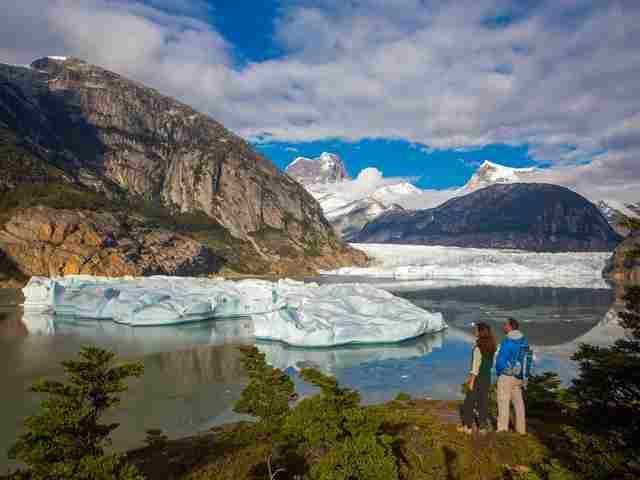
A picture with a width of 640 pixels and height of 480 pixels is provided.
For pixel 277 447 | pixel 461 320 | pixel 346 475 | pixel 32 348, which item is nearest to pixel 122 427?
pixel 277 447

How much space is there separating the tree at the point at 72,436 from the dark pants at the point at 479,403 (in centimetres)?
526

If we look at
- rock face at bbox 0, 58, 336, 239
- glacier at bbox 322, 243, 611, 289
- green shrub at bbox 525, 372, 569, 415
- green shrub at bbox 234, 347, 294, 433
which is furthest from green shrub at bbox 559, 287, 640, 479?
rock face at bbox 0, 58, 336, 239

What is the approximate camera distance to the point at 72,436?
17.4ft

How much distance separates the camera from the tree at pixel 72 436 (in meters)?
4.83

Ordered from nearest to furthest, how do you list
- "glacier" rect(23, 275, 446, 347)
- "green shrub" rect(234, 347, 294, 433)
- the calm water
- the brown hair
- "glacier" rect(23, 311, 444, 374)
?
the brown hair → "green shrub" rect(234, 347, 294, 433) → the calm water → "glacier" rect(23, 311, 444, 374) → "glacier" rect(23, 275, 446, 347)

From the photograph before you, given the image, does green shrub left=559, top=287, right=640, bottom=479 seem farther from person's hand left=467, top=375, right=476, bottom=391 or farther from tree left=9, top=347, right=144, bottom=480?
tree left=9, top=347, right=144, bottom=480

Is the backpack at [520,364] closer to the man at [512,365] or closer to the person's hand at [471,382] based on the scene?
the man at [512,365]

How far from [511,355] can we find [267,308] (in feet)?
93.2

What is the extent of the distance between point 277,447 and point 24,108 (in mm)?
136461

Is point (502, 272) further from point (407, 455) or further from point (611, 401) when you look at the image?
point (611, 401)

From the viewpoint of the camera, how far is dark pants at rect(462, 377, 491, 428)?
7.39m

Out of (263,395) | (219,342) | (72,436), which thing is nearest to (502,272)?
(219,342)

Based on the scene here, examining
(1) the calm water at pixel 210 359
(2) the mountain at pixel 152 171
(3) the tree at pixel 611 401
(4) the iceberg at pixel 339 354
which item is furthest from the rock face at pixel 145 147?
(3) the tree at pixel 611 401

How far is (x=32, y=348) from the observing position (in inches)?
931
